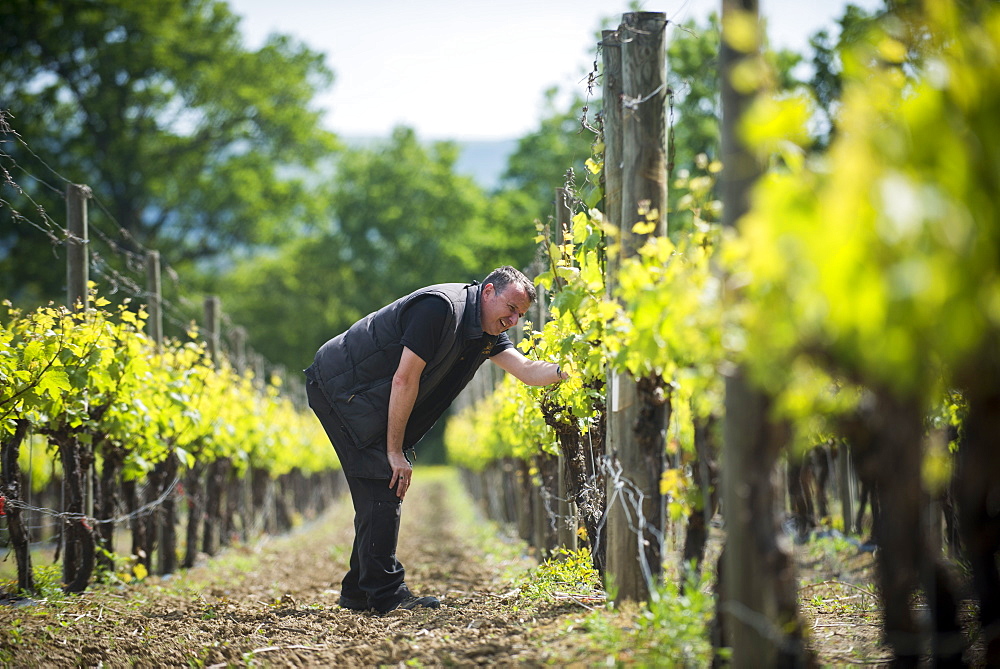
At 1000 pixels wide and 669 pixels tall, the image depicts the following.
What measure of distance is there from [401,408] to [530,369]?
29.9 inches

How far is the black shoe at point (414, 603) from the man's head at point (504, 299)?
1.57 m

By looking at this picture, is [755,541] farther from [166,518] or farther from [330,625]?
[166,518]

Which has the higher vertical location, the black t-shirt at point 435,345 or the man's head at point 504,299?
the man's head at point 504,299

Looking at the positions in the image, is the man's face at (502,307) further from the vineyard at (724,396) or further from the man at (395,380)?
the vineyard at (724,396)

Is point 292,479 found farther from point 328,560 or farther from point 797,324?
point 797,324

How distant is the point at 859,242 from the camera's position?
1.84 m

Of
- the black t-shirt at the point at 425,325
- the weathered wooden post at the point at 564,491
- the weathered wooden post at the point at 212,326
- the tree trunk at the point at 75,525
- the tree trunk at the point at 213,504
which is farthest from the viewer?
the weathered wooden post at the point at 212,326

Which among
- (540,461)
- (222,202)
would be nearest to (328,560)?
(540,461)

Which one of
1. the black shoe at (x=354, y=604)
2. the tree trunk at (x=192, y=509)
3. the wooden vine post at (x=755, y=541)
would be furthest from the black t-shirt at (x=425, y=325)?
the tree trunk at (x=192, y=509)

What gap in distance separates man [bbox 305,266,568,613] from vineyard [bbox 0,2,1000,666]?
9.5 inches

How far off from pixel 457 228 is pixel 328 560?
35841 mm

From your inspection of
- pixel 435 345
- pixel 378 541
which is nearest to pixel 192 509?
pixel 378 541

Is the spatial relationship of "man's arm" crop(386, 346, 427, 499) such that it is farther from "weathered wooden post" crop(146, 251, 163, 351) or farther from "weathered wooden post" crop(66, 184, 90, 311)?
"weathered wooden post" crop(146, 251, 163, 351)

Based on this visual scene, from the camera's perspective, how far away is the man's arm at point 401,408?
484 cm
